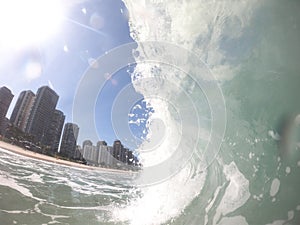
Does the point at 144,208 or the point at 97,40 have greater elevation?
the point at 97,40

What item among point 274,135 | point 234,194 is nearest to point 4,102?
point 234,194

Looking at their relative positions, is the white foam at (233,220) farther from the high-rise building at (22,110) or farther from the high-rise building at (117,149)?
the high-rise building at (22,110)

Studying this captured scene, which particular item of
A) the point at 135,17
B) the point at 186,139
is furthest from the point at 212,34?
the point at 186,139

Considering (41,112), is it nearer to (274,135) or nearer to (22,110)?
(22,110)

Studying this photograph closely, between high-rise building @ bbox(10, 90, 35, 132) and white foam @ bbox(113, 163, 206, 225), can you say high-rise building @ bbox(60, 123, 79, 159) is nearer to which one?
high-rise building @ bbox(10, 90, 35, 132)

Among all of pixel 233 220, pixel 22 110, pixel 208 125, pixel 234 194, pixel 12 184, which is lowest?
pixel 233 220

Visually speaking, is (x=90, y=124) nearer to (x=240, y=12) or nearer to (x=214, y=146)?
(x=214, y=146)
